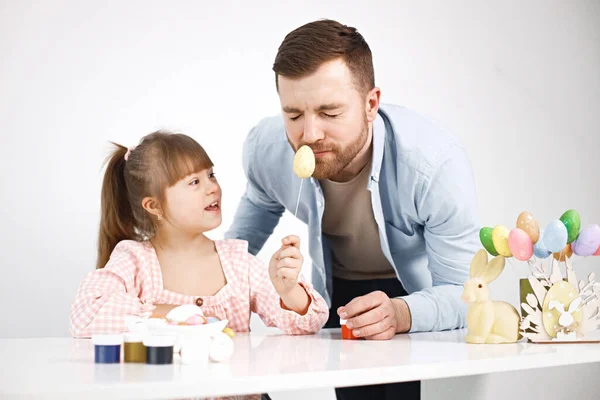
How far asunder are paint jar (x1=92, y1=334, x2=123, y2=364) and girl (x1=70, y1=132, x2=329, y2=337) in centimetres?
52

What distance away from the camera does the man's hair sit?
1977 millimetres

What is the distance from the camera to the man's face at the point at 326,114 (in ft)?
6.42

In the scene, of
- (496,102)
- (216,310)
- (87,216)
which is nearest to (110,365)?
(216,310)

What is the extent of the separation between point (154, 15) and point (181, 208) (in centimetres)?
144

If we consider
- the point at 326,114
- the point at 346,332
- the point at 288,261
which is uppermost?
the point at 326,114

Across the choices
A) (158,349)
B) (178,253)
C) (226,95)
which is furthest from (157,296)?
(226,95)

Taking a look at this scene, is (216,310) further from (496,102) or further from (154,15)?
(496,102)

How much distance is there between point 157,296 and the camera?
1938 mm

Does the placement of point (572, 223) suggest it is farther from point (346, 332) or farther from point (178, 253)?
point (178, 253)

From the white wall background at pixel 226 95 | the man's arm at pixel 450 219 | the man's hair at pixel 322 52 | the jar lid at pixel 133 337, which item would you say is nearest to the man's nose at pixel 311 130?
the man's hair at pixel 322 52

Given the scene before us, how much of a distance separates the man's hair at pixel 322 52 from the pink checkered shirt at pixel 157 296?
19.4 inches

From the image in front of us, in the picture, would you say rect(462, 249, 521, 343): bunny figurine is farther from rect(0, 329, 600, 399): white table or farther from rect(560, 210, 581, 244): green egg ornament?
rect(560, 210, 581, 244): green egg ornament

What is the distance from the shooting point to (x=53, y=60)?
118 inches

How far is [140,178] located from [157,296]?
1.13 feet
